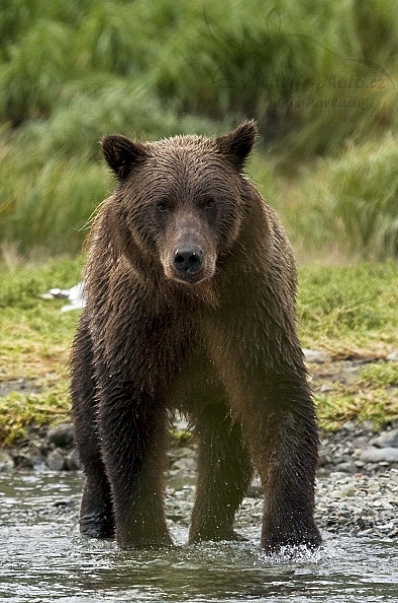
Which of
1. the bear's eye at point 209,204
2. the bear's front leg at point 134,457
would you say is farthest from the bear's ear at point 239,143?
the bear's front leg at point 134,457

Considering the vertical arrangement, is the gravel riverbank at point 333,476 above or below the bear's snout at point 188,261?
below

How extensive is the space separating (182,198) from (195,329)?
624 millimetres

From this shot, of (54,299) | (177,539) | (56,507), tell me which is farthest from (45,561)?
(54,299)

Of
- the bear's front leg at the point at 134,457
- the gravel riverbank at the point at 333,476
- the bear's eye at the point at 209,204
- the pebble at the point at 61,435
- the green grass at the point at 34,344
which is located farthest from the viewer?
the green grass at the point at 34,344

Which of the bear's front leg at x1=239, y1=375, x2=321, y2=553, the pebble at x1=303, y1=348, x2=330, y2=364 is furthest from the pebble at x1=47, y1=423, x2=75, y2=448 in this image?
the bear's front leg at x1=239, y1=375, x2=321, y2=553

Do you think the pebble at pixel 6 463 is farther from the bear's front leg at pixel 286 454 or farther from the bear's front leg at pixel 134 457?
the bear's front leg at pixel 286 454

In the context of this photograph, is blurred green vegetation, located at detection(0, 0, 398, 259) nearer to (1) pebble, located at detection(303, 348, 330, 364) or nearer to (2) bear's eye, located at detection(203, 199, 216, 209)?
(1) pebble, located at detection(303, 348, 330, 364)

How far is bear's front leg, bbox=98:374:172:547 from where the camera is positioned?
6293 mm

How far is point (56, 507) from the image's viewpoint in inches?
308

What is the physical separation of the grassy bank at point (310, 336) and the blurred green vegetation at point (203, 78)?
3.00 meters

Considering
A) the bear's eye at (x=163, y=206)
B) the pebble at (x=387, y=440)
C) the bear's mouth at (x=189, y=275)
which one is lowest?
the pebble at (x=387, y=440)

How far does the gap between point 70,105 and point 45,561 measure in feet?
38.9

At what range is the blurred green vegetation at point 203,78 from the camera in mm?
16328

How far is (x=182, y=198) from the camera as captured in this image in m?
5.84
